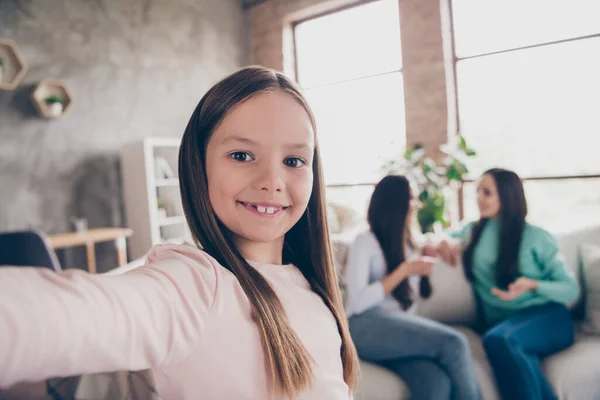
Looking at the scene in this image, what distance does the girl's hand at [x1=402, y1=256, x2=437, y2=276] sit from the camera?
174cm

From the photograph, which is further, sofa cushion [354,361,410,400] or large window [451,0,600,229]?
large window [451,0,600,229]

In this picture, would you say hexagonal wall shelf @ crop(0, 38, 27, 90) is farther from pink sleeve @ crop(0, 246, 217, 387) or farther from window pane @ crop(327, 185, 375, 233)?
pink sleeve @ crop(0, 246, 217, 387)

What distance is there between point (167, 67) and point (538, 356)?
13.6 feet

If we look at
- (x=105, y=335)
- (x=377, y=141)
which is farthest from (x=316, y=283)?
(x=377, y=141)

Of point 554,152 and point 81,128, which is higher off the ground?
point 81,128

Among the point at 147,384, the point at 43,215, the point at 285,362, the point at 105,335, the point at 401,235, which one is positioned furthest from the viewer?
the point at 43,215

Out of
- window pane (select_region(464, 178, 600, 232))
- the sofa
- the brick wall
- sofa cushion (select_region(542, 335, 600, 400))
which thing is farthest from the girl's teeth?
the brick wall

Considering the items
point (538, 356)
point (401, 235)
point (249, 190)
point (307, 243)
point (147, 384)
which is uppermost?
point (249, 190)

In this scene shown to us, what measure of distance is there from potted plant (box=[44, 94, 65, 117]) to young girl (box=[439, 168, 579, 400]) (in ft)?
10.2

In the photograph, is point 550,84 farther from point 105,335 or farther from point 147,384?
point 105,335

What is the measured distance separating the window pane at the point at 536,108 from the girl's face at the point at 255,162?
326 cm

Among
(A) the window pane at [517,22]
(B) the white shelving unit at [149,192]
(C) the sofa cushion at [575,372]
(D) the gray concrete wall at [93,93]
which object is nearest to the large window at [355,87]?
(A) the window pane at [517,22]

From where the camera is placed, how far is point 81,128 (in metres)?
3.67

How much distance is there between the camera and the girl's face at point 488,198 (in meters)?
2.03
